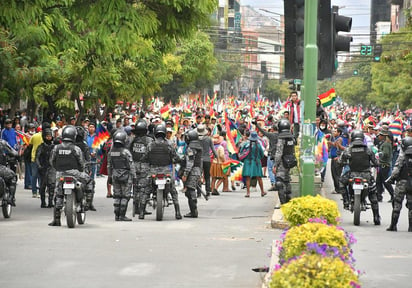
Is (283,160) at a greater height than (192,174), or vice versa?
(283,160)

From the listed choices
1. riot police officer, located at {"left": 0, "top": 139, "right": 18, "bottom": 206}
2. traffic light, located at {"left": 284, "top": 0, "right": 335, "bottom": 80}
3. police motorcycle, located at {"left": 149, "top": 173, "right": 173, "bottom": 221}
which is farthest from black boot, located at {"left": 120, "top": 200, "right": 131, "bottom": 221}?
traffic light, located at {"left": 284, "top": 0, "right": 335, "bottom": 80}

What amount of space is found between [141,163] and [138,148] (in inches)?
22.0

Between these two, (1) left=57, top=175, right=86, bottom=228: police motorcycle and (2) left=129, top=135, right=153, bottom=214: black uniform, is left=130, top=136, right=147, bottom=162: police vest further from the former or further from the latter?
(1) left=57, top=175, right=86, bottom=228: police motorcycle

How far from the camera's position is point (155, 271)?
11.6m

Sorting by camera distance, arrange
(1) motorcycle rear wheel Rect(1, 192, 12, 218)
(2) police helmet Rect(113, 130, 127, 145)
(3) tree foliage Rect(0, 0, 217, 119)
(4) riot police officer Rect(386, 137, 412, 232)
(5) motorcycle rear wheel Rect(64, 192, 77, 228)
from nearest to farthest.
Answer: (5) motorcycle rear wheel Rect(64, 192, 77, 228) → (4) riot police officer Rect(386, 137, 412, 232) → (3) tree foliage Rect(0, 0, 217, 119) → (1) motorcycle rear wheel Rect(1, 192, 12, 218) → (2) police helmet Rect(113, 130, 127, 145)

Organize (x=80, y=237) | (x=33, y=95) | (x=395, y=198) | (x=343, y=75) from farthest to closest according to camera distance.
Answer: (x=343, y=75) → (x=33, y=95) → (x=395, y=198) → (x=80, y=237)

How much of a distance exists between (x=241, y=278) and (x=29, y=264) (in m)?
2.60

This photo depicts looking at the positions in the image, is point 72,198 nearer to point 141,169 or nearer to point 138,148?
point 141,169

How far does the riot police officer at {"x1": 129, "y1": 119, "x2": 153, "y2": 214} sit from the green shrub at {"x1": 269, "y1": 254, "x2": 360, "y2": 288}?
1144 centimetres

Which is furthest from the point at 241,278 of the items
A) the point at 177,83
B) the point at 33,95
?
the point at 177,83

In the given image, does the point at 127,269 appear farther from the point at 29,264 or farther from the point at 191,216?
the point at 191,216

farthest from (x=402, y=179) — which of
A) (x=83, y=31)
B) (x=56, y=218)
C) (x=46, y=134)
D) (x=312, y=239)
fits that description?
(x=312, y=239)

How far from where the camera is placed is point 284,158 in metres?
18.9

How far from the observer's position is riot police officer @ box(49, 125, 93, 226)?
16.3 metres
